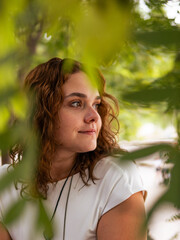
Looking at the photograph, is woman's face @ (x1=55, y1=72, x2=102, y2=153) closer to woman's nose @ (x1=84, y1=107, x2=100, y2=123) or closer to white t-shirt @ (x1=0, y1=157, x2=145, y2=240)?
woman's nose @ (x1=84, y1=107, x2=100, y2=123)

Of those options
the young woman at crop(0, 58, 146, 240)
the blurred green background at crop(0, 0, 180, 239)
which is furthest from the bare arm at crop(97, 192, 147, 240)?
the blurred green background at crop(0, 0, 180, 239)

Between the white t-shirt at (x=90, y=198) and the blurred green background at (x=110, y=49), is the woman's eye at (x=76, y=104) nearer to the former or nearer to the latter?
the white t-shirt at (x=90, y=198)

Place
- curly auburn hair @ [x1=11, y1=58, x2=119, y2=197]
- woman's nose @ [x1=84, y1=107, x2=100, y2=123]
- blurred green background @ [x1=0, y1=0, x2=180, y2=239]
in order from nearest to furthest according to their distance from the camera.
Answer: blurred green background @ [x1=0, y1=0, x2=180, y2=239] → woman's nose @ [x1=84, y1=107, x2=100, y2=123] → curly auburn hair @ [x1=11, y1=58, x2=119, y2=197]

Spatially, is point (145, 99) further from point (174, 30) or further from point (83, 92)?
point (83, 92)

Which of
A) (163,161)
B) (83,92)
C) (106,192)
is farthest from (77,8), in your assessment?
(106,192)

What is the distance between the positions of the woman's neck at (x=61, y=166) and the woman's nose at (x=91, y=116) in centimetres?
30

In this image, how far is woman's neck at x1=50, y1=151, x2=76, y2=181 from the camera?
60.2 inches

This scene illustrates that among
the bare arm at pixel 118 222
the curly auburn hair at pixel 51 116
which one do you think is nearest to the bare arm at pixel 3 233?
the curly auburn hair at pixel 51 116

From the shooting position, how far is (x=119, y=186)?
4.63ft

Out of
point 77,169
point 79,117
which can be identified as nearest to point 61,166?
point 77,169

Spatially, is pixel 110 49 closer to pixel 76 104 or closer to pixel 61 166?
pixel 76 104

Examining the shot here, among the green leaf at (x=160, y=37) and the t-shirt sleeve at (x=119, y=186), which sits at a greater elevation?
the green leaf at (x=160, y=37)

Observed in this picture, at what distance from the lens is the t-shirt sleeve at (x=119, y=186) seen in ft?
4.51

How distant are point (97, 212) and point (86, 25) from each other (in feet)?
3.84
